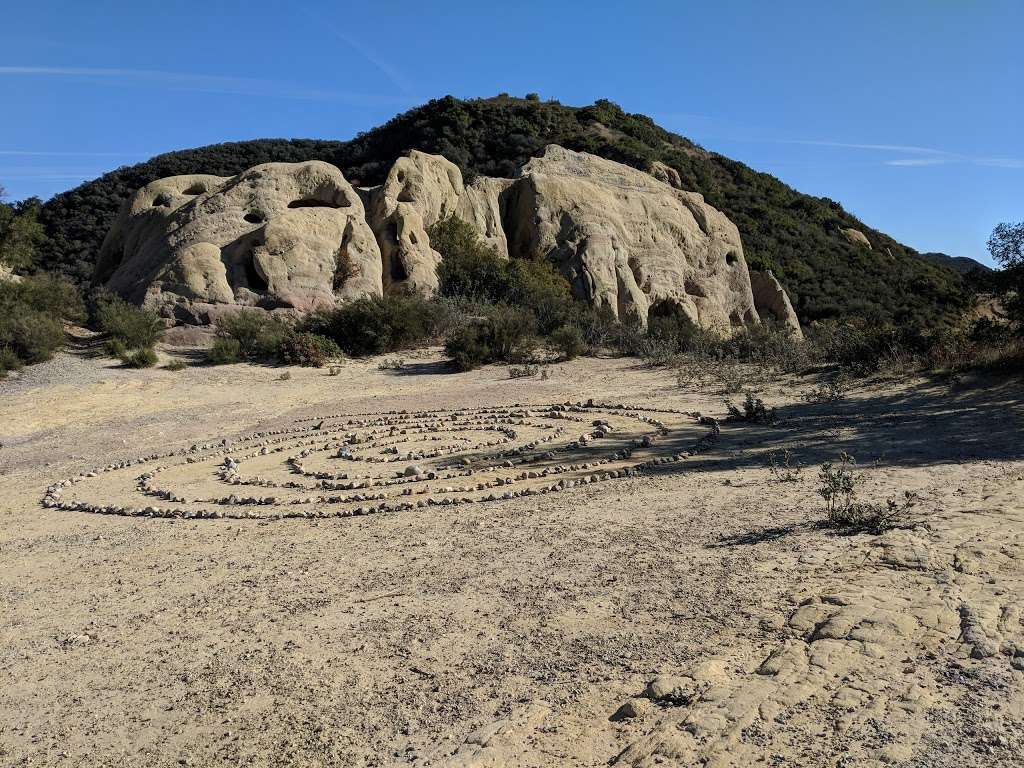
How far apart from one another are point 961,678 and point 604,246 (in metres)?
27.1

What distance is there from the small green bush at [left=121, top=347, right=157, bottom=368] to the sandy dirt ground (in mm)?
7708

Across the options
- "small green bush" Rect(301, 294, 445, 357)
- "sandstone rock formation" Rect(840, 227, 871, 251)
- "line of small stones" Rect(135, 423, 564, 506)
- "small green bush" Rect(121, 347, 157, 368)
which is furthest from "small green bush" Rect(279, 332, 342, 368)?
"sandstone rock formation" Rect(840, 227, 871, 251)

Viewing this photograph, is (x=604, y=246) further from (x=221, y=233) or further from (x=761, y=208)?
(x=761, y=208)

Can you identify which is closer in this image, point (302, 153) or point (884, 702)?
point (884, 702)

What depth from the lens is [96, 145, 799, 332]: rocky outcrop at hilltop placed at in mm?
23047

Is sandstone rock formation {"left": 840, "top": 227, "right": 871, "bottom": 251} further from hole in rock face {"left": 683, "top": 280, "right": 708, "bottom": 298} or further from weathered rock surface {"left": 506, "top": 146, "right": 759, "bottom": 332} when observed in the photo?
hole in rock face {"left": 683, "top": 280, "right": 708, "bottom": 298}

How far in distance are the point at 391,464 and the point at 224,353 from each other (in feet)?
33.7

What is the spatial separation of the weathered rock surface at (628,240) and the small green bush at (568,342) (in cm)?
743

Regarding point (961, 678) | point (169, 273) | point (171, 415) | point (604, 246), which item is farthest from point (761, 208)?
point (961, 678)

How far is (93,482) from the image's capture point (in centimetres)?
1016

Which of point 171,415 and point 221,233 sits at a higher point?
point 221,233

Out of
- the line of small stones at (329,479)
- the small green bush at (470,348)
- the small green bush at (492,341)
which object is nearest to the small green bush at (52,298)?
the small green bush at (470,348)

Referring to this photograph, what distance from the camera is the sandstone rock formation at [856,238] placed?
46312 millimetres

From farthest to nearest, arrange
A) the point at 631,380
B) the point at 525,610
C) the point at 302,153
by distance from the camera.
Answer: the point at 302,153 → the point at 631,380 → the point at 525,610
